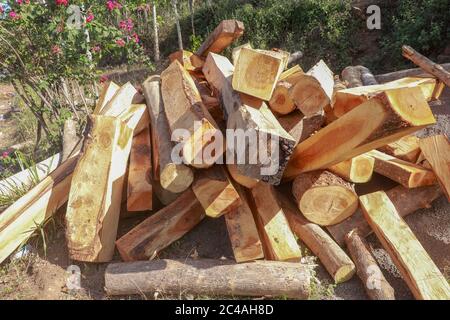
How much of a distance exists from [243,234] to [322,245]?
21.0 inches

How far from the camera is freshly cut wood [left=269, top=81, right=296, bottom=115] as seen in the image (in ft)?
9.07

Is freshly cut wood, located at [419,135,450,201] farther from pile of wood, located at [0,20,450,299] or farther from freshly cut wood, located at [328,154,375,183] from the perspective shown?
freshly cut wood, located at [328,154,375,183]

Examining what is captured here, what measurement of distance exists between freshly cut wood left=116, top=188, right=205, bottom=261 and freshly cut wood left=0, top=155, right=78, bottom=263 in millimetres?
662

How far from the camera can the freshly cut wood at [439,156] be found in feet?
9.02

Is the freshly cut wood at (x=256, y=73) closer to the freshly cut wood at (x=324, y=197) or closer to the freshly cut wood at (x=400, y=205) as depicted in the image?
the freshly cut wood at (x=324, y=197)

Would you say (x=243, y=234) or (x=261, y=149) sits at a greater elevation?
(x=261, y=149)

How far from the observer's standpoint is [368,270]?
2529 mm

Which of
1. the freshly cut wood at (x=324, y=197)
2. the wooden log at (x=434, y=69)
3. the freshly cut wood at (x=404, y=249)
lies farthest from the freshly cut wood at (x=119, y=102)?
the wooden log at (x=434, y=69)

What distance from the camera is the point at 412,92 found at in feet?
7.21

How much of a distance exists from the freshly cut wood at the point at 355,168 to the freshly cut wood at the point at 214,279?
2.26 ft

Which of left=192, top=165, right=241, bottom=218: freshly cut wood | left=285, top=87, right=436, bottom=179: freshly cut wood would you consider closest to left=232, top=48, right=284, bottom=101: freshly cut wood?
left=285, top=87, right=436, bottom=179: freshly cut wood

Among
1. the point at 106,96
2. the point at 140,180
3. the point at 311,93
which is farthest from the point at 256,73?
the point at 106,96

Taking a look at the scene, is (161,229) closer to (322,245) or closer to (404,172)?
(322,245)

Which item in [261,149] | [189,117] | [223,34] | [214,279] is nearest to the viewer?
[261,149]
